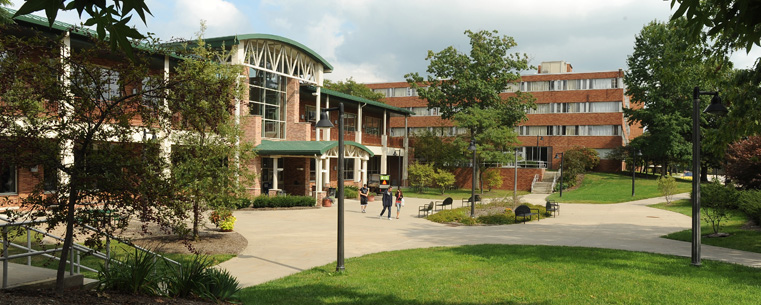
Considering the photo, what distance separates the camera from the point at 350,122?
148 feet

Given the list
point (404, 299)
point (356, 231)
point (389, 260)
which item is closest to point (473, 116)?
point (356, 231)

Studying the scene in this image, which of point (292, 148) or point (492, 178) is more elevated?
point (292, 148)

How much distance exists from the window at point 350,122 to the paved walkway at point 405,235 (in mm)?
18874

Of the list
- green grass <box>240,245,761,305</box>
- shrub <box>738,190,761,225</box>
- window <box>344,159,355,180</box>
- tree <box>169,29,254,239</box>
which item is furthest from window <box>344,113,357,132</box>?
green grass <box>240,245,761,305</box>

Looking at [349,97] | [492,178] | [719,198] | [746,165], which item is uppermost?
[349,97]

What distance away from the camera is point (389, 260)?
12.3m

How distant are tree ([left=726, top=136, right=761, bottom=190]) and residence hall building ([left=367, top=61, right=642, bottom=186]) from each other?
2805 cm

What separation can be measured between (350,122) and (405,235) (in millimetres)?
28258

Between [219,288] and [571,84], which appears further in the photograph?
[571,84]

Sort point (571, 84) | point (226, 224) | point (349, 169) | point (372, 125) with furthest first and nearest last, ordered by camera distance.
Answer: point (571, 84)
point (372, 125)
point (349, 169)
point (226, 224)

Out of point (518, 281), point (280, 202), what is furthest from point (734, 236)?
point (280, 202)

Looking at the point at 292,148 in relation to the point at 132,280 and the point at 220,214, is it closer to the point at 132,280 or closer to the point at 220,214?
the point at 220,214

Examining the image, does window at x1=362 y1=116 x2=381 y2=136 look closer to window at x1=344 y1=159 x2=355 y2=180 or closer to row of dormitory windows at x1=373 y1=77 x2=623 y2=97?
window at x1=344 y1=159 x2=355 y2=180

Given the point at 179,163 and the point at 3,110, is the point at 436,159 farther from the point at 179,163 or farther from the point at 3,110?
the point at 3,110
